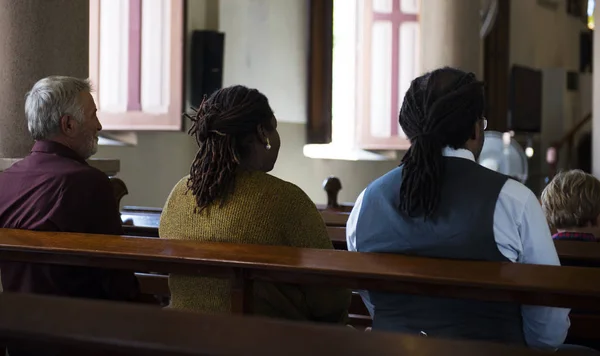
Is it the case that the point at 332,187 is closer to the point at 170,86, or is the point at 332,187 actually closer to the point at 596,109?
the point at 170,86

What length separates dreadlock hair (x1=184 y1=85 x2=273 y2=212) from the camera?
247cm

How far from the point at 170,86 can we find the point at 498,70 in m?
8.11

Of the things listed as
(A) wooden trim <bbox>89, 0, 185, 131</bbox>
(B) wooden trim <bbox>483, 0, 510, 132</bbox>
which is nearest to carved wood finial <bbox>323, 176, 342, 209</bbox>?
(A) wooden trim <bbox>89, 0, 185, 131</bbox>

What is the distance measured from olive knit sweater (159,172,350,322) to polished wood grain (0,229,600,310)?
5.3 inches

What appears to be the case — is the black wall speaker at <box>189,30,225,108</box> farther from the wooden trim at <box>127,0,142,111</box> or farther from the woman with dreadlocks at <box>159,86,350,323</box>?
the woman with dreadlocks at <box>159,86,350,323</box>

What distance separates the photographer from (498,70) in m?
Result: 13.7

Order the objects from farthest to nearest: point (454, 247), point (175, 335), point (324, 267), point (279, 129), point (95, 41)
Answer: point (279, 129), point (95, 41), point (454, 247), point (324, 267), point (175, 335)

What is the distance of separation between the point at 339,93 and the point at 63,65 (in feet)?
21.8

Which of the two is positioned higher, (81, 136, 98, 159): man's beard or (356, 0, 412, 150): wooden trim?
(356, 0, 412, 150): wooden trim

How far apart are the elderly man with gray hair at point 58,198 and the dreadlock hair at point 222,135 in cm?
37

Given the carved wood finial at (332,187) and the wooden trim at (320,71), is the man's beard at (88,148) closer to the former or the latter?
the carved wood finial at (332,187)

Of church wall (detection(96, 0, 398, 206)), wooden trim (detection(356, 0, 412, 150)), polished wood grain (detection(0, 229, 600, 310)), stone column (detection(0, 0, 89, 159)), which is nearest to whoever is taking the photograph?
polished wood grain (detection(0, 229, 600, 310))

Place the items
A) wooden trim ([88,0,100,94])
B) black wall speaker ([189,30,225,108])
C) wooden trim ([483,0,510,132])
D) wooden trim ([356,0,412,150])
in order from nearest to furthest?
1. wooden trim ([88,0,100,94])
2. black wall speaker ([189,30,225,108])
3. wooden trim ([356,0,412,150])
4. wooden trim ([483,0,510,132])

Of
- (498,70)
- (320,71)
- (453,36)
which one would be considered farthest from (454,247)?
(498,70)
